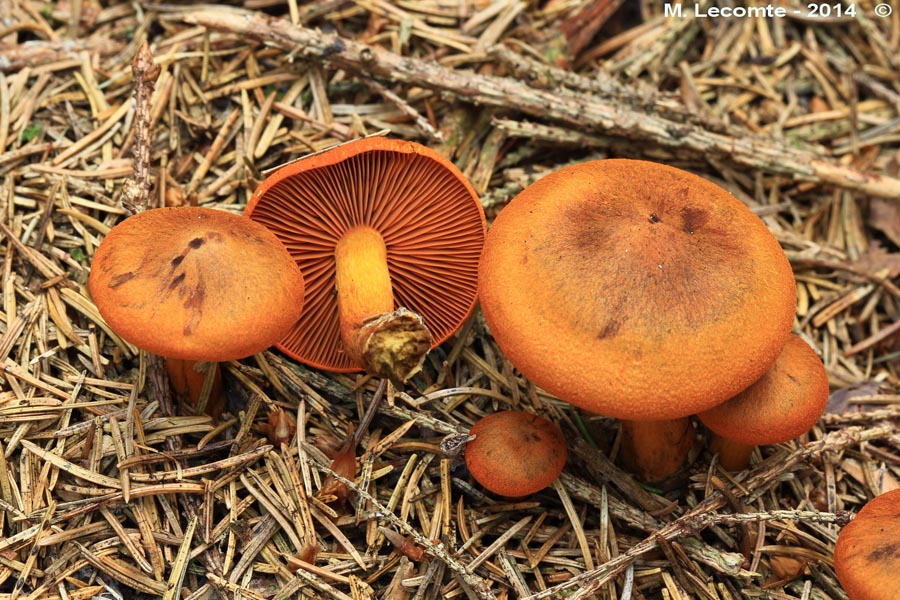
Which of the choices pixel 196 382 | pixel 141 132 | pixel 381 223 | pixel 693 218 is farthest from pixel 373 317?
pixel 141 132

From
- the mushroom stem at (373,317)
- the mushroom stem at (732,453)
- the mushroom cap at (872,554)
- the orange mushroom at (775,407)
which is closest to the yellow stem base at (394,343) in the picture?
the mushroom stem at (373,317)

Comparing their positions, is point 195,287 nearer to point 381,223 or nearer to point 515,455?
point 381,223

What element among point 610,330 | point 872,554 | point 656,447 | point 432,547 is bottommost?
point 432,547

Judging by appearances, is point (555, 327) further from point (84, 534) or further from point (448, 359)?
point (84, 534)

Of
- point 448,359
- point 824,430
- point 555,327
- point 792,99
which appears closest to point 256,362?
point 448,359

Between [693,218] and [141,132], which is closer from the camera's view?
[693,218]

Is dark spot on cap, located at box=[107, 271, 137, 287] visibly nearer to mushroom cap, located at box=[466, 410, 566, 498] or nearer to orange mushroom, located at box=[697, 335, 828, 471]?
mushroom cap, located at box=[466, 410, 566, 498]

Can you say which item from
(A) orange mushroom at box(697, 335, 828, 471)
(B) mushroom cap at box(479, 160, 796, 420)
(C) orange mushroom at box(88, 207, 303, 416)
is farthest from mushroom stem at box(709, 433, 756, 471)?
(C) orange mushroom at box(88, 207, 303, 416)

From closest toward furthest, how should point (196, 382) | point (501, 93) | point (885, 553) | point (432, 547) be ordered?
point (885, 553), point (432, 547), point (196, 382), point (501, 93)
